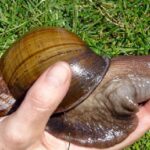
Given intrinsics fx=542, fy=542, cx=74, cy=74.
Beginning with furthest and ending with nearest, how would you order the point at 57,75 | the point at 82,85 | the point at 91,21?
1. the point at 91,21
2. the point at 82,85
3. the point at 57,75

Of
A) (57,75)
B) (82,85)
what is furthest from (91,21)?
(57,75)

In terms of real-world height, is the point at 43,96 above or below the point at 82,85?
above

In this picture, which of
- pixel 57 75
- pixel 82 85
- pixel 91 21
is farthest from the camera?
pixel 91 21

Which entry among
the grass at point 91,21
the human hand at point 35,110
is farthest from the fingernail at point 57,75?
the grass at point 91,21

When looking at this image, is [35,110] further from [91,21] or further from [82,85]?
[91,21]

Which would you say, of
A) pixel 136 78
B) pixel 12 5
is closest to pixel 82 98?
pixel 136 78

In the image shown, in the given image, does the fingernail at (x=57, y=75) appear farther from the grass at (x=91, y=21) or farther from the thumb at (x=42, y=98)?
the grass at (x=91, y=21)

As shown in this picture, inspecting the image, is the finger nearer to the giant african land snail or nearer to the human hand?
the human hand
